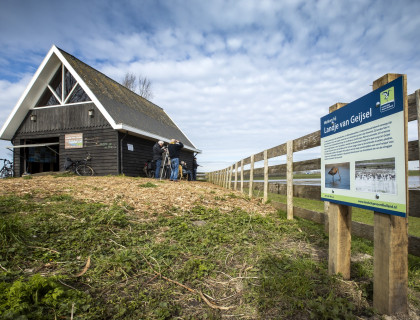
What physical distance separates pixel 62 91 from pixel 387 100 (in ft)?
56.8

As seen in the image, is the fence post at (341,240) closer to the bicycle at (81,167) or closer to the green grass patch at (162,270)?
the green grass patch at (162,270)

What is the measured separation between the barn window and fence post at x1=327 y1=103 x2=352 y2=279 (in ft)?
50.4

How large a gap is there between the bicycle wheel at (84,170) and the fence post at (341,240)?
14.0 m

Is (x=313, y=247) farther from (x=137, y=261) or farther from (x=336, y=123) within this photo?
(x=137, y=261)

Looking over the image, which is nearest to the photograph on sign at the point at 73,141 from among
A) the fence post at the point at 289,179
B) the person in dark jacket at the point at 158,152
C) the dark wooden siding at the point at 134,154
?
the dark wooden siding at the point at 134,154

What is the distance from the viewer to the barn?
45.8 ft

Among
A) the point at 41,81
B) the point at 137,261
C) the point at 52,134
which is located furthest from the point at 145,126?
the point at 137,261

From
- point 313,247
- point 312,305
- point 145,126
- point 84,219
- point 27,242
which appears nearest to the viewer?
point 312,305

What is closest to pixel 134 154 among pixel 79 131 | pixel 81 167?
pixel 81 167

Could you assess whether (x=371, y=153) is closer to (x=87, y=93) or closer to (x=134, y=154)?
(x=134, y=154)

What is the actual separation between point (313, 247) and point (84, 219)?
11.3ft

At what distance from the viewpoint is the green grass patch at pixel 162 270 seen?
195 cm

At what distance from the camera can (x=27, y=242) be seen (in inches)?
115

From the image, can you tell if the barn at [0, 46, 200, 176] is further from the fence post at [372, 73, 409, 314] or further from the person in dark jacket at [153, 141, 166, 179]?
the fence post at [372, 73, 409, 314]
